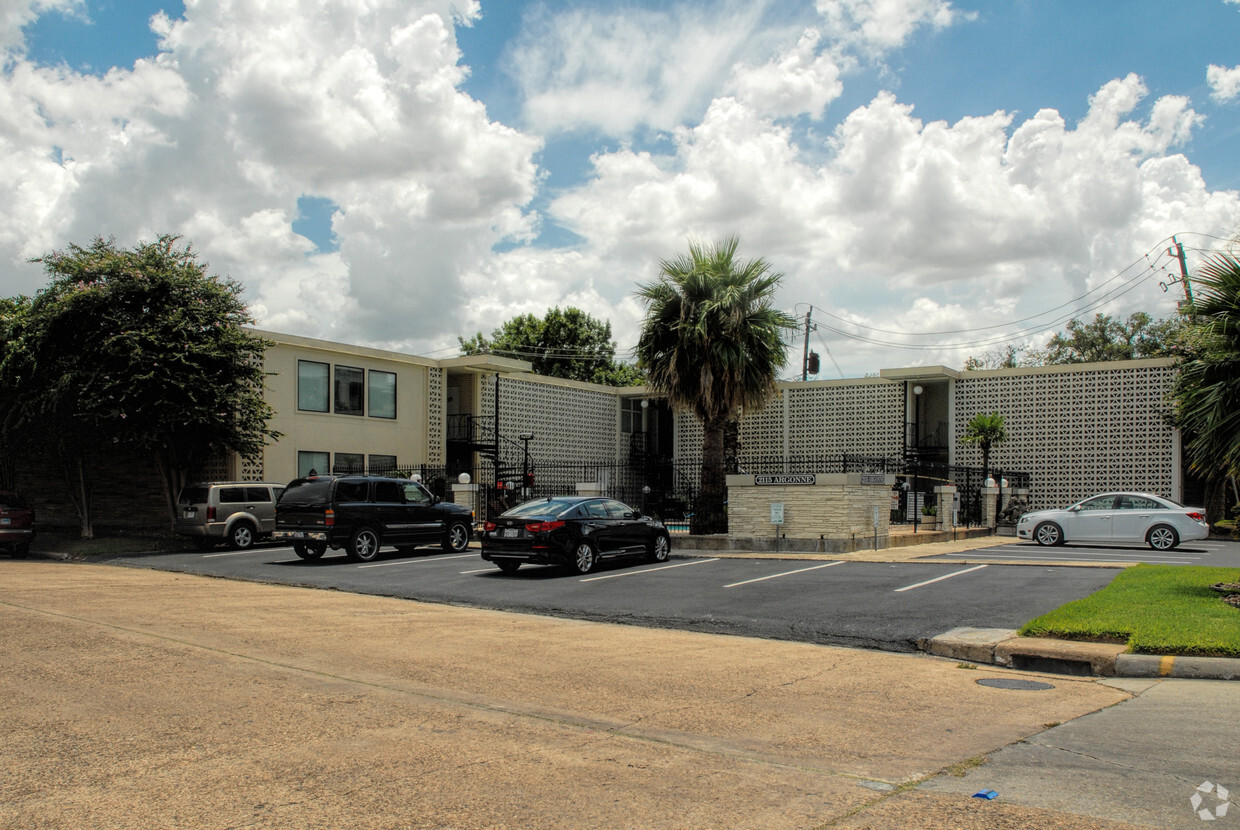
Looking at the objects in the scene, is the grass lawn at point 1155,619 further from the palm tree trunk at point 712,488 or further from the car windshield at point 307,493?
the car windshield at point 307,493

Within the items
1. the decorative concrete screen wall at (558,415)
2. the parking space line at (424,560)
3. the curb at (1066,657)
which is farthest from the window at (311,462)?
the curb at (1066,657)

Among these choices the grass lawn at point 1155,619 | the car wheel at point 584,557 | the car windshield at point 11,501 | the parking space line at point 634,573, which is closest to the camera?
the grass lawn at point 1155,619

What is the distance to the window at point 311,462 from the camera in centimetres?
2934

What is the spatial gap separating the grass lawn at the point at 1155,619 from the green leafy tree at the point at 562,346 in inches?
1766

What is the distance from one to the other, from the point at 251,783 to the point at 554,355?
51255 mm

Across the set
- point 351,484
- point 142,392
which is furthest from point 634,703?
point 142,392

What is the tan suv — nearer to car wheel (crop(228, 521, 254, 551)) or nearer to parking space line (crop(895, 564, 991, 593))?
car wheel (crop(228, 521, 254, 551))

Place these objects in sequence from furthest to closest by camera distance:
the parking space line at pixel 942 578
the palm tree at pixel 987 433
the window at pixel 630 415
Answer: the window at pixel 630 415
the palm tree at pixel 987 433
the parking space line at pixel 942 578

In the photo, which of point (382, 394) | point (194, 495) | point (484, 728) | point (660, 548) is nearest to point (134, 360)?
point (194, 495)

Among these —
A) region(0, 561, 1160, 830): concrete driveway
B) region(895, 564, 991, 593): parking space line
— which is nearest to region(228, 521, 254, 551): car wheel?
region(0, 561, 1160, 830): concrete driveway

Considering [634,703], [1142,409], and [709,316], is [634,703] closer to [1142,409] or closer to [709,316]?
Result: [709,316]

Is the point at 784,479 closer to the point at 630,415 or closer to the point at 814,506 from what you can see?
the point at 814,506

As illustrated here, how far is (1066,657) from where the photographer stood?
9.00 metres

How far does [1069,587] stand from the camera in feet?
45.5
